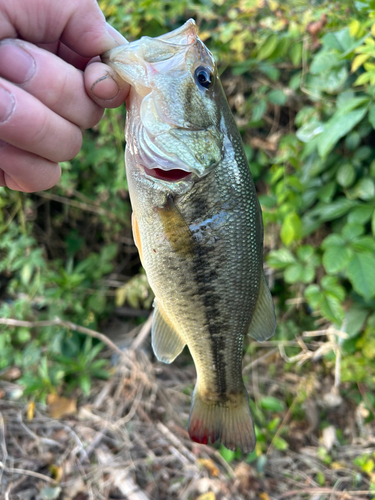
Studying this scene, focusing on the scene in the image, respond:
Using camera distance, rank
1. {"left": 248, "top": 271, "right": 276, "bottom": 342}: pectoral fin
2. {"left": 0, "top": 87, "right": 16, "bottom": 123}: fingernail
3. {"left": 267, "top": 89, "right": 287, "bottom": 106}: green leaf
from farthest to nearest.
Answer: {"left": 267, "top": 89, "right": 287, "bottom": 106}: green leaf → {"left": 248, "top": 271, "right": 276, "bottom": 342}: pectoral fin → {"left": 0, "top": 87, "right": 16, "bottom": 123}: fingernail

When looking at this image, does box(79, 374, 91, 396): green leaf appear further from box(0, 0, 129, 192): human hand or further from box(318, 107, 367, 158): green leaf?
box(318, 107, 367, 158): green leaf

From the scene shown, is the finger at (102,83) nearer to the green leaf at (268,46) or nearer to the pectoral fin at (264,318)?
the pectoral fin at (264,318)

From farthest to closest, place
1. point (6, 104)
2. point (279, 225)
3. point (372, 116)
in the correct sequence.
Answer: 1. point (279, 225)
2. point (372, 116)
3. point (6, 104)

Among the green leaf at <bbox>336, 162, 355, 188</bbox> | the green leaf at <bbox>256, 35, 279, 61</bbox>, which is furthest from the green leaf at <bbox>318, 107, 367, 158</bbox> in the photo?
the green leaf at <bbox>256, 35, 279, 61</bbox>

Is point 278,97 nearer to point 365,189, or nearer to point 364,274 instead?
point 365,189

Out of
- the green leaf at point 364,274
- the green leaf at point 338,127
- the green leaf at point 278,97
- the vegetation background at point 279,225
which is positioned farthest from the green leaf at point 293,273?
the green leaf at point 278,97

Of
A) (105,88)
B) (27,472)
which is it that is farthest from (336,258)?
(27,472)
